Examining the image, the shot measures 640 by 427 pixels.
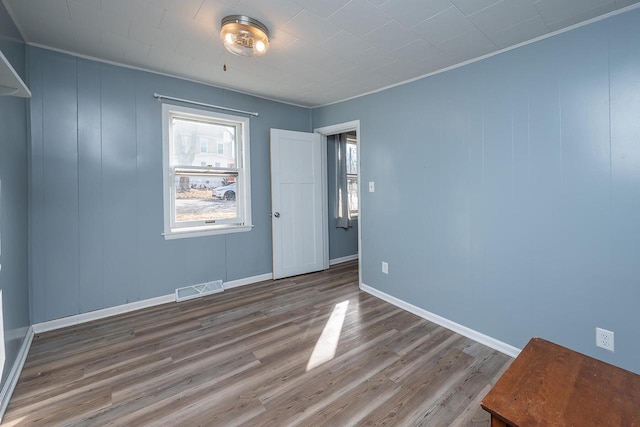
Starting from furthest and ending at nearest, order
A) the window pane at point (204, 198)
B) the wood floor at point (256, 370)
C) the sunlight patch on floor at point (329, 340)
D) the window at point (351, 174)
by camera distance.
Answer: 1. the window at point (351, 174)
2. the window pane at point (204, 198)
3. the sunlight patch on floor at point (329, 340)
4. the wood floor at point (256, 370)

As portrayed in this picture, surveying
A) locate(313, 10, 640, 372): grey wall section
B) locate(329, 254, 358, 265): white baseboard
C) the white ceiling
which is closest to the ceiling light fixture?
the white ceiling

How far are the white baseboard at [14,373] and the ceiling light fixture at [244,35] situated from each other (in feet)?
8.62

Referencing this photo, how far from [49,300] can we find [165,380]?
159cm

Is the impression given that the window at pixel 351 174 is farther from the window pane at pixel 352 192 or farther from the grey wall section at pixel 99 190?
the grey wall section at pixel 99 190

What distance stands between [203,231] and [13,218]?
5.27 ft

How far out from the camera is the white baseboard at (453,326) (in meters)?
2.27

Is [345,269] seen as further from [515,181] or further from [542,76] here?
[542,76]

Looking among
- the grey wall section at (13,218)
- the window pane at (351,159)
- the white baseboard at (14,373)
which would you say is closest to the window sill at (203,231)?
the grey wall section at (13,218)

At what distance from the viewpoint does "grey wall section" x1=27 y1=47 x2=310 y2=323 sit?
2.51 meters

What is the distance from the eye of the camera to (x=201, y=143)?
3.43m

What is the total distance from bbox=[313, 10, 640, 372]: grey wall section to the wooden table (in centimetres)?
114

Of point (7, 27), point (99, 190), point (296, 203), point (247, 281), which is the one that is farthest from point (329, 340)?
point (7, 27)

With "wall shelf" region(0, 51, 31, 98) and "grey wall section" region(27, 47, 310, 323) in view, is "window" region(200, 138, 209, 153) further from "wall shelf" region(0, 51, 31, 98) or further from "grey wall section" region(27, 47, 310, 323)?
"wall shelf" region(0, 51, 31, 98)

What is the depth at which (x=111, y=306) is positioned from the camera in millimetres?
2857
